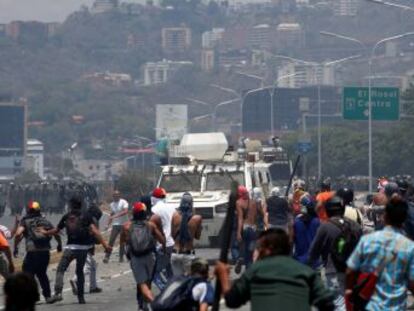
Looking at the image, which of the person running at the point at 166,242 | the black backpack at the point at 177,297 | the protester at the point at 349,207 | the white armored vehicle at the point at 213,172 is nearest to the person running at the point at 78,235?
the person running at the point at 166,242

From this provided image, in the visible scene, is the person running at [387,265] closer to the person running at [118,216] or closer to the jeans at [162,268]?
the jeans at [162,268]

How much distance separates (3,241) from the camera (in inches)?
809

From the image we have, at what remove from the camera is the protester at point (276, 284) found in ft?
39.0

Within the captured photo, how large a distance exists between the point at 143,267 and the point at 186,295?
23.6 feet

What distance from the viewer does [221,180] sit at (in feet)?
116

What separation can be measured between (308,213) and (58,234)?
13.3 ft

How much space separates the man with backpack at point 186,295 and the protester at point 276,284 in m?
1.23

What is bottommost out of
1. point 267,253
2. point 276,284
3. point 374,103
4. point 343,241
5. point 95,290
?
point 95,290

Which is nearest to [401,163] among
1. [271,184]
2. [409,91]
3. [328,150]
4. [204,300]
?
[409,91]

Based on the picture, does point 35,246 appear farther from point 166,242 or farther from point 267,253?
point 267,253

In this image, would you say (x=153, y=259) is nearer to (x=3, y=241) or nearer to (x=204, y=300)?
(x=3, y=241)

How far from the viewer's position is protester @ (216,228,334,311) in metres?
11.9

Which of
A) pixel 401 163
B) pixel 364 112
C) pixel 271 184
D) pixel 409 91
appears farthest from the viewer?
pixel 401 163

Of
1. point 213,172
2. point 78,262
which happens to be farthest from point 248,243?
point 213,172
